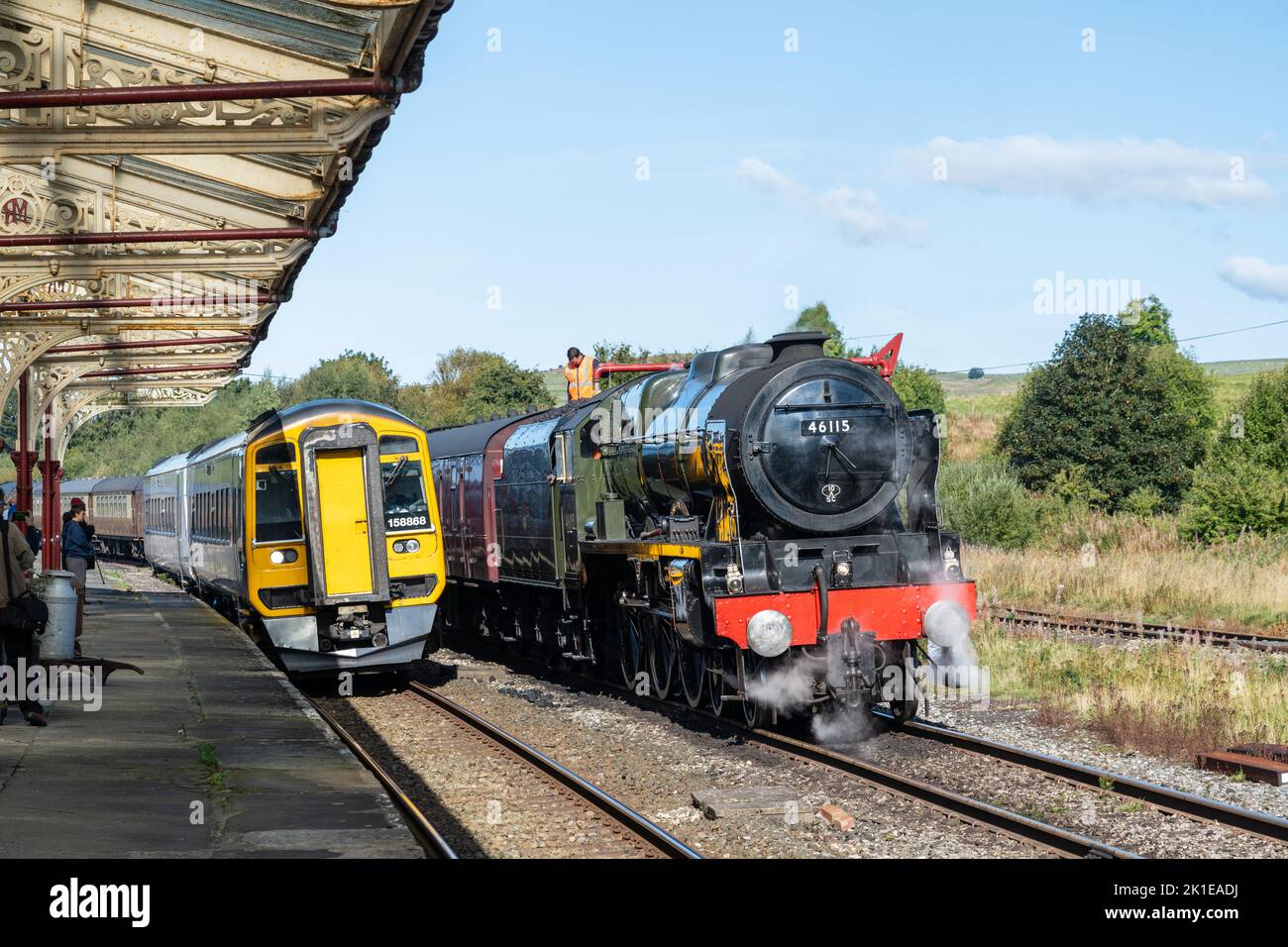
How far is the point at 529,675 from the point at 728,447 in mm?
7674

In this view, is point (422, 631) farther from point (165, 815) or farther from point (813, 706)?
point (165, 815)

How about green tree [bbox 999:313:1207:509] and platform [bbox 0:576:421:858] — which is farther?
green tree [bbox 999:313:1207:509]

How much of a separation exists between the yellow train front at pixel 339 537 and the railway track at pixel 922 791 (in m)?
3.19

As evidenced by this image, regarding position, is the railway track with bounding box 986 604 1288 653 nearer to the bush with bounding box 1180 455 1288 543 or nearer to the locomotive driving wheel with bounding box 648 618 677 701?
the locomotive driving wheel with bounding box 648 618 677 701

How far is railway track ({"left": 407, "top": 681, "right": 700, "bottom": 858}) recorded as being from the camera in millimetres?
8664

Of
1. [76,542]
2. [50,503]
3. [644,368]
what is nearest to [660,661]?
[644,368]

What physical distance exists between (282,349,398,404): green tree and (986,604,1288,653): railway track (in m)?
61.2

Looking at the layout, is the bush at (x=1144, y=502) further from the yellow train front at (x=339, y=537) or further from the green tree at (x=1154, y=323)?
the green tree at (x=1154, y=323)

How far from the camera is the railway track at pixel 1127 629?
17.4 m

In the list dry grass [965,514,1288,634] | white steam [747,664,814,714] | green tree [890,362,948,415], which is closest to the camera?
white steam [747,664,814,714]

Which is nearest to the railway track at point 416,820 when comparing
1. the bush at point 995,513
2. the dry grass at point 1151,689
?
the dry grass at point 1151,689

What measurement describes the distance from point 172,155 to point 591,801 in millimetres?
6160

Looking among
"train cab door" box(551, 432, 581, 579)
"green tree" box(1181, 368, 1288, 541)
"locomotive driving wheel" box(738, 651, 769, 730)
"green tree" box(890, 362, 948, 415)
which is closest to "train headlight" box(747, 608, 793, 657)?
"locomotive driving wheel" box(738, 651, 769, 730)
